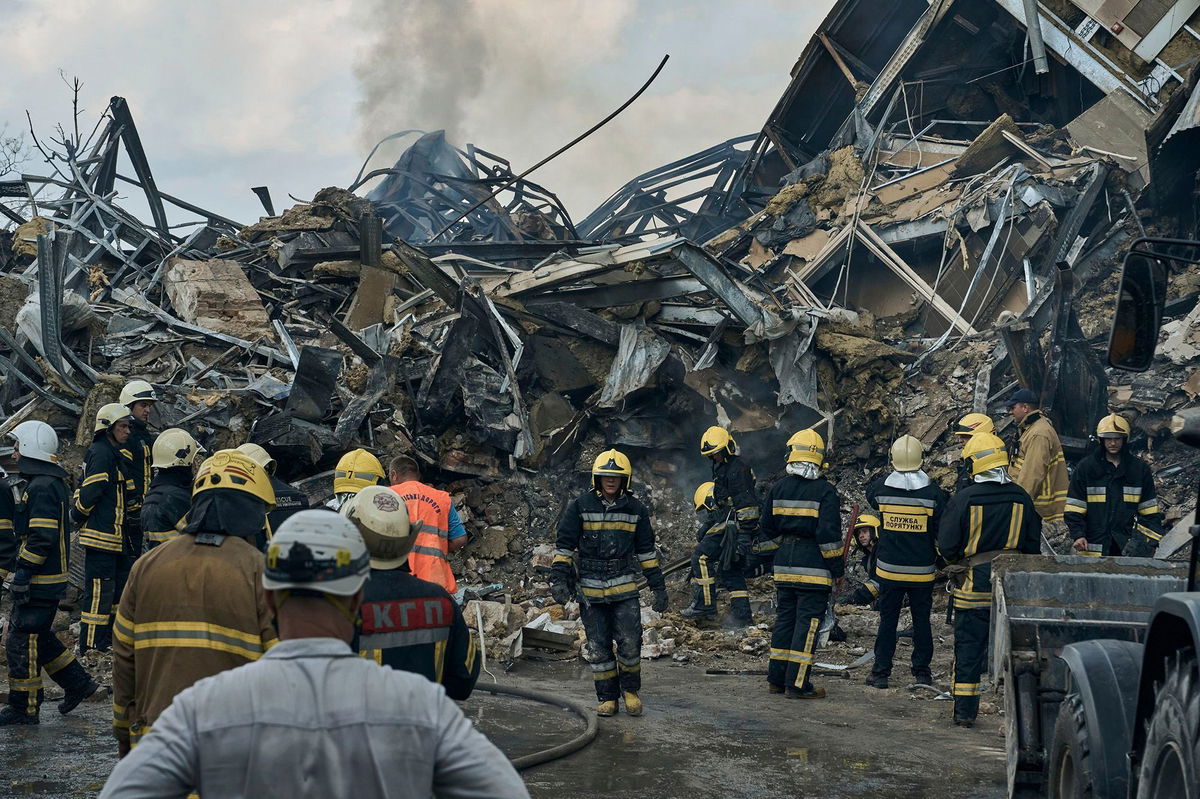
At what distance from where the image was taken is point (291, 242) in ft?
51.4

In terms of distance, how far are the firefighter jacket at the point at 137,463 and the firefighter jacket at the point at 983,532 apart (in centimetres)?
586

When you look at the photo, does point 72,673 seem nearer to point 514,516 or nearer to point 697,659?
point 697,659

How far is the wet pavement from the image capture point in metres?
5.97

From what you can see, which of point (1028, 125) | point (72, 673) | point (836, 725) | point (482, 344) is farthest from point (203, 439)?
point (1028, 125)

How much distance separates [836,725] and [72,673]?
4.81 metres

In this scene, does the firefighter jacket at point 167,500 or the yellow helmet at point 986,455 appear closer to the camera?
the firefighter jacket at point 167,500

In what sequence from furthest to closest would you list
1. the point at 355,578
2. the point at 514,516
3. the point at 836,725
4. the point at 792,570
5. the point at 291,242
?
the point at 291,242 < the point at 514,516 < the point at 792,570 < the point at 836,725 < the point at 355,578

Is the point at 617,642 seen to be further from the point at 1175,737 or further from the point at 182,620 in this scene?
the point at 1175,737

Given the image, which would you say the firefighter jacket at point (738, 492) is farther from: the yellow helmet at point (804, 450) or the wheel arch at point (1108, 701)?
the wheel arch at point (1108, 701)

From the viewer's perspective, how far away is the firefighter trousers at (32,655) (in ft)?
22.2

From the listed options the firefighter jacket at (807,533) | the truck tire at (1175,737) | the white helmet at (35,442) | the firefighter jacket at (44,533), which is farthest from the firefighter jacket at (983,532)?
the white helmet at (35,442)

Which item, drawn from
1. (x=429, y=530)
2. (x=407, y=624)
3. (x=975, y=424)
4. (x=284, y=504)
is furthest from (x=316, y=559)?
(x=975, y=424)

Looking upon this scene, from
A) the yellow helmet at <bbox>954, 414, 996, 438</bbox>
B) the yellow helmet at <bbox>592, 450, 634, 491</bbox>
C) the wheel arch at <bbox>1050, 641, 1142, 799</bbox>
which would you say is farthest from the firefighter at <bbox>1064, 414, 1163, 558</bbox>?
the wheel arch at <bbox>1050, 641, 1142, 799</bbox>

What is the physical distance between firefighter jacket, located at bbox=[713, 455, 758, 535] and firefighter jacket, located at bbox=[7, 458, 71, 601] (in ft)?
19.5
